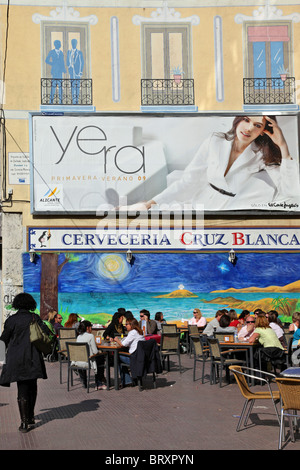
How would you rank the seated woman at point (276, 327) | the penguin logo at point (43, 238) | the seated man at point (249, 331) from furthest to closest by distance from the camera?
the penguin logo at point (43, 238)
the seated woman at point (276, 327)
the seated man at point (249, 331)

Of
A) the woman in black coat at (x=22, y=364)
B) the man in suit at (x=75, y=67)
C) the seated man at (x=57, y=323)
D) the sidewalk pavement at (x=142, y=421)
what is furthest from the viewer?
the man in suit at (x=75, y=67)

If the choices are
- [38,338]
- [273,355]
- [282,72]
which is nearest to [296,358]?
[273,355]

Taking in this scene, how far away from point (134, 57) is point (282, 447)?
1712 centimetres

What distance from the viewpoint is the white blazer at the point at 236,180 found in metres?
22.2

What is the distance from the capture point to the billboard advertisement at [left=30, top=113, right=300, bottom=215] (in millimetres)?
21906

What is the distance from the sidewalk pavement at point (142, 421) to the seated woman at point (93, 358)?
0.73ft

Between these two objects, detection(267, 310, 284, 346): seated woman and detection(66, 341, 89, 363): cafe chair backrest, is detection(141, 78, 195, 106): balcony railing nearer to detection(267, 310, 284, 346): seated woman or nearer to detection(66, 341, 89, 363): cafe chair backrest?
detection(267, 310, 284, 346): seated woman

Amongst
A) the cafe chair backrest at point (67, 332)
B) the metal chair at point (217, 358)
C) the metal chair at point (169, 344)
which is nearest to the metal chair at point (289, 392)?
the metal chair at point (217, 358)

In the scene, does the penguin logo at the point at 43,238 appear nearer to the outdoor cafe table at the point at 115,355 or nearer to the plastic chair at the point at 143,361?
the outdoor cafe table at the point at 115,355

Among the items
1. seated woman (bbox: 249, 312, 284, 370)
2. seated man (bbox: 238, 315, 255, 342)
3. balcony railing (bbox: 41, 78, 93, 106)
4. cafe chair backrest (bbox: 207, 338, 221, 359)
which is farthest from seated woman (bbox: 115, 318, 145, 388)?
balcony railing (bbox: 41, 78, 93, 106)

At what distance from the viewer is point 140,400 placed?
456 inches

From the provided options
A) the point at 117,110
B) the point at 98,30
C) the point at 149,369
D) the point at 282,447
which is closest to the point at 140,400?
the point at 149,369

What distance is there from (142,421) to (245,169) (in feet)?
46.2
